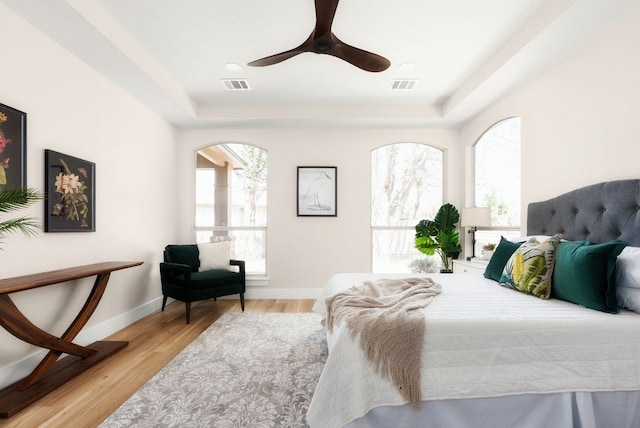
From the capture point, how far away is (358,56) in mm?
2393

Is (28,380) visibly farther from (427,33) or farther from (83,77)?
(427,33)

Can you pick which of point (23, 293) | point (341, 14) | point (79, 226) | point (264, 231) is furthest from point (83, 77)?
point (264, 231)

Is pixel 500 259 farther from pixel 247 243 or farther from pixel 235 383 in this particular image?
pixel 247 243

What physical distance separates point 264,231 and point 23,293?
2.92 m

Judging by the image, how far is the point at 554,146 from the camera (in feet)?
9.70

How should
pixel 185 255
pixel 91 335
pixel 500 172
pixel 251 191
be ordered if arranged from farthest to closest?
pixel 251 191, pixel 185 255, pixel 500 172, pixel 91 335

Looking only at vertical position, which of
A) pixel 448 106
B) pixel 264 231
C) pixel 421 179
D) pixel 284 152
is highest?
pixel 448 106

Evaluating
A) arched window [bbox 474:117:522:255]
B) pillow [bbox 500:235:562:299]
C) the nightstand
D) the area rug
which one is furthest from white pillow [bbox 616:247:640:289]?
the area rug

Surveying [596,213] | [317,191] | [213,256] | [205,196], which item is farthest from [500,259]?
[205,196]

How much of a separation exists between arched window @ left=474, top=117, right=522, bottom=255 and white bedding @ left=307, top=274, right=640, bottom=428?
2292mm

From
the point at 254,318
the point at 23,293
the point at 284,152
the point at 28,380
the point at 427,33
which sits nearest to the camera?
the point at 28,380

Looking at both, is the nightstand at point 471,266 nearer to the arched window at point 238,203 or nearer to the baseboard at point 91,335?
the arched window at point 238,203

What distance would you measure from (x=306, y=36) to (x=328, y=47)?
2.38 feet

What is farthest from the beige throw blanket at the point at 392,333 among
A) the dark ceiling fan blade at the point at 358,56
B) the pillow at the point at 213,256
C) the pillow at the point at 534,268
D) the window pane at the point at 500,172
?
the pillow at the point at 213,256
